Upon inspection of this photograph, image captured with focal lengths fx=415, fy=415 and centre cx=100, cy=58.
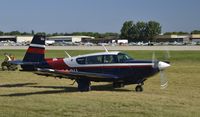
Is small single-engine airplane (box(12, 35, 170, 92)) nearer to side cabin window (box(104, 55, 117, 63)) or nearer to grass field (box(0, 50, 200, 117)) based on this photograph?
side cabin window (box(104, 55, 117, 63))

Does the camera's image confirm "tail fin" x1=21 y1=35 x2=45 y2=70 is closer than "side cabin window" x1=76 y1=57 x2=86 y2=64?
No

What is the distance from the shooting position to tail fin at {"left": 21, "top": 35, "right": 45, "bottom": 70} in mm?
20453

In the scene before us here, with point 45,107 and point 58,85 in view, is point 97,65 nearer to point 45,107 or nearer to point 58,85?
point 58,85

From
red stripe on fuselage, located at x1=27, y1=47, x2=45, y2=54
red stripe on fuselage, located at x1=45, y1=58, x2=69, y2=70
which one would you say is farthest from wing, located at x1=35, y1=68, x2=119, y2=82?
red stripe on fuselage, located at x1=27, y1=47, x2=45, y2=54

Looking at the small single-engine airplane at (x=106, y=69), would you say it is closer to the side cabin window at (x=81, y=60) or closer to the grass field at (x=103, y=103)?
the side cabin window at (x=81, y=60)

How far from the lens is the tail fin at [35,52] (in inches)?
805

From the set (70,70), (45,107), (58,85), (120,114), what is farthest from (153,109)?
(58,85)

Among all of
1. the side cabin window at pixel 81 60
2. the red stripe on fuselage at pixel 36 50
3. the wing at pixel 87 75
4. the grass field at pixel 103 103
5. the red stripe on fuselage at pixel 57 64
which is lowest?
the grass field at pixel 103 103

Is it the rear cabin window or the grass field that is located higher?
the rear cabin window

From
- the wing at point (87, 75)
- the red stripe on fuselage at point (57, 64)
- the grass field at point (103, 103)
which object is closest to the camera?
the grass field at point (103, 103)

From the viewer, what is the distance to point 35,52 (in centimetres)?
2080

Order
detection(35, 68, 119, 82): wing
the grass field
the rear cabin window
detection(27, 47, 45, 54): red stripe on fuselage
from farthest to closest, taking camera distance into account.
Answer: detection(27, 47, 45, 54): red stripe on fuselage < the rear cabin window < detection(35, 68, 119, 82): wing < the grass field

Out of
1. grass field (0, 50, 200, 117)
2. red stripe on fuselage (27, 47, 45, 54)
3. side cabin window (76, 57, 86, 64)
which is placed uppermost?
red stripe on fuselage (27, 47, 45, 54)

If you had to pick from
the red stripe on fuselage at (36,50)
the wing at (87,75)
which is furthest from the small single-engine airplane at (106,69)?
the red stripe on fuselage at (36,50)
